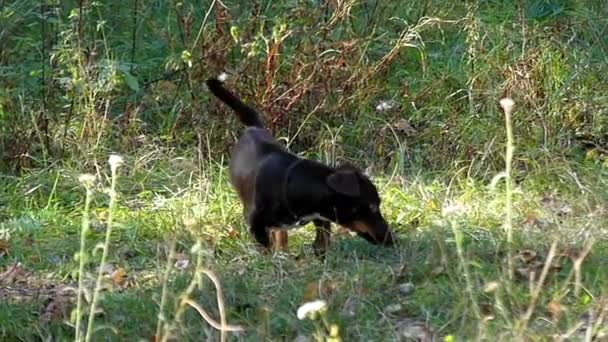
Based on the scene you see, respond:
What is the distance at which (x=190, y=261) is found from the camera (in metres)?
5.39

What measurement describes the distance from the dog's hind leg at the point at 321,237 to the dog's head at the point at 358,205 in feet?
0.30

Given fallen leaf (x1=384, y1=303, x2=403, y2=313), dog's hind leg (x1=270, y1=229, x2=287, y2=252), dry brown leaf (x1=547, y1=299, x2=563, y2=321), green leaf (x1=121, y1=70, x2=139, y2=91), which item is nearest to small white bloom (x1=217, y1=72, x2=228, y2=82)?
green leaf (x1=121, y1=70, x2=139, y2=91)

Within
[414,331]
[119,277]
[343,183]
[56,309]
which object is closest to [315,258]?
A: [343,183]

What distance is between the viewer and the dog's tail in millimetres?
6250

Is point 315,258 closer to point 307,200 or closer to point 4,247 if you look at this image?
point 307,200

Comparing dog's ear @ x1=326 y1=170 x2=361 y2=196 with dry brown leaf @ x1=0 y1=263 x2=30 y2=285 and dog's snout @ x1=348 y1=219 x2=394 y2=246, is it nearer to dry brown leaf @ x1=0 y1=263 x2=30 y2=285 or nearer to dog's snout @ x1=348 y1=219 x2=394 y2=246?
dog's snout @ x1=348 y1=219 x2=394 y2=246

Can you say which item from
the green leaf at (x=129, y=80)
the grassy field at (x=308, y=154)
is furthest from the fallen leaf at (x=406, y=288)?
the green leaf at (x=129, y=80)

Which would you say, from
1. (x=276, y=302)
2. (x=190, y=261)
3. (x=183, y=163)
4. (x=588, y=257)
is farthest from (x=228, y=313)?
(x=183, y=163)

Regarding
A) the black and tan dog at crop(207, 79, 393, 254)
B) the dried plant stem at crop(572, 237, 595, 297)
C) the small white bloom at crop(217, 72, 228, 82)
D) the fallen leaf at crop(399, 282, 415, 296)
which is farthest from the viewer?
the small white bloom at crop(217, 72, 228, 82)

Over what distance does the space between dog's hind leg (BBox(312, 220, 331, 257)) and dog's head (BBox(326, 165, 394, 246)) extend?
90mm

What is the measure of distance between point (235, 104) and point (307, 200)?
0.95m

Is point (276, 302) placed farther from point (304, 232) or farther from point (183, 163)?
point (183, 163)

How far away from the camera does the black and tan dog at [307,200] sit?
18.0 feet

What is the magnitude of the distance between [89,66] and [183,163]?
0.82 metres
